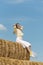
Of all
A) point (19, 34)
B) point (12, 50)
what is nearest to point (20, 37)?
point (19, 34)

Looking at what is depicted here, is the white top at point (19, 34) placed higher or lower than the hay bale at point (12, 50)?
higher

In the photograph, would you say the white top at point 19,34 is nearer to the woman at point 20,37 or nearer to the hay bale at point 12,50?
the woman at point 20,37

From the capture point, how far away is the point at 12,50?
13.8m

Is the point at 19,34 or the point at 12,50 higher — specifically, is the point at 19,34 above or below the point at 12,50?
above

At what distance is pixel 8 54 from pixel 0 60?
2026 mm

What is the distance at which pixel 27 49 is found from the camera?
595 inches

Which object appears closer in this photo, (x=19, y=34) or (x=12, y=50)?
(x=12, y=50)

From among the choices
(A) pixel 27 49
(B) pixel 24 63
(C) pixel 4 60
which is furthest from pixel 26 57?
(C) pixel 4 60

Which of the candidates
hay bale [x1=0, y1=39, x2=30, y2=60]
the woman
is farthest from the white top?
hay bale [x1=0, y1=39, x2=30, y2=60]

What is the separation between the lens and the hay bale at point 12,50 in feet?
43.3

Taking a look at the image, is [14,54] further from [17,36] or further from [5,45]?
[17,36]

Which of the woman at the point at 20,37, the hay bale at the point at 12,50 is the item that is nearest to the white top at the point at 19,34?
the woman at the point at 20,37

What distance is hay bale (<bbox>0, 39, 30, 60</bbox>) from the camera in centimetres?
1319

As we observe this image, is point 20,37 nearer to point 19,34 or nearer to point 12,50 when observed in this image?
point 19,34
